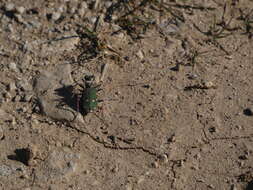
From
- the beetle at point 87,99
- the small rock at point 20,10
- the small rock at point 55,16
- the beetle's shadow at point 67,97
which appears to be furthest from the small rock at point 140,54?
the small rock at point 20,10

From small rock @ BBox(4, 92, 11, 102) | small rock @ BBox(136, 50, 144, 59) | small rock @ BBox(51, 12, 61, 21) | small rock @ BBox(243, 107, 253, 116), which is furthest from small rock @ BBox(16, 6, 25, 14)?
small rock @ BBox(243, 107, 253, 116)

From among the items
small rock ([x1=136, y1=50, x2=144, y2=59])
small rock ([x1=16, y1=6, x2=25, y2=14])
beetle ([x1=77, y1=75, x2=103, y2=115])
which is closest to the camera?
beetle ([x1=77, y1=75, x2=103, y2=115])

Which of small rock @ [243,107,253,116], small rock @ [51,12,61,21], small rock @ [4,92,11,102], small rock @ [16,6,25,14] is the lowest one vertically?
small rock @ [4,92,11,102]

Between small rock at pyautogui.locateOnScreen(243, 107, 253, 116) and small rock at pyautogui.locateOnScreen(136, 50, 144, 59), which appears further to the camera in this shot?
small rock at pyautogui.locateOnScreen(136, 50, 144, 59)

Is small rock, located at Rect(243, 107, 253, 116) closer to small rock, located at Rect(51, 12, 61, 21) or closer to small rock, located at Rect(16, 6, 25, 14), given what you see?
small rock, located at Rect(51, 12, 61, 21)

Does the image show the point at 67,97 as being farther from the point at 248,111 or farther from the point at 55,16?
the point at 248,111

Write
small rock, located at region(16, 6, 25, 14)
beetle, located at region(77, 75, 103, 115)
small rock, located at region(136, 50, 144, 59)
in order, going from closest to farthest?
beetle, located at region(77, 75, 103, 115) < small rock, located at region(136, 50, 144, 59) < small rock, located at region(16, 6, 25, 14)

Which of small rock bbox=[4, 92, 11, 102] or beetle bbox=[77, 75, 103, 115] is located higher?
beetle bbox=[77, 75, 103, 115]

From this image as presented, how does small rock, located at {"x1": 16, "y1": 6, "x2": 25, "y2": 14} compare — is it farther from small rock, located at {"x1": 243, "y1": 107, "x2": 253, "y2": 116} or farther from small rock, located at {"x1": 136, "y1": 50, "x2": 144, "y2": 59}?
small rock, located at {"x1": 243, "y1": 107, "x2": 253, "y2": 116}
